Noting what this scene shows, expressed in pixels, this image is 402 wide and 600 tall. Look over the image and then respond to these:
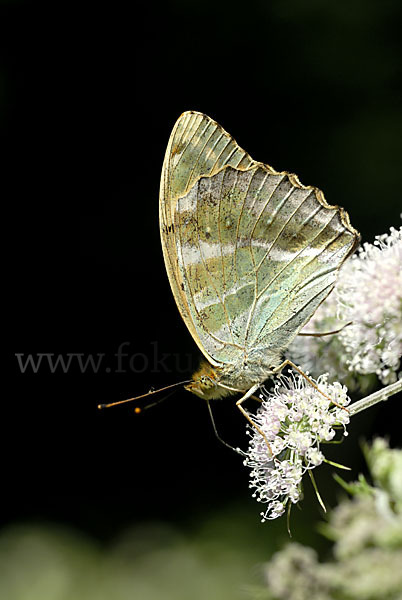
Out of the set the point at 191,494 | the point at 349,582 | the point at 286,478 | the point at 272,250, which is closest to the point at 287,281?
the point at 272,250

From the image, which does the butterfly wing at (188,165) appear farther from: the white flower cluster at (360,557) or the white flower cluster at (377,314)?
the white flower cluster at (360,557)

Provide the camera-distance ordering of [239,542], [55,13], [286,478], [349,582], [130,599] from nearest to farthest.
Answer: [349,582], [286,478], [130,599], [239,542], [55,13]

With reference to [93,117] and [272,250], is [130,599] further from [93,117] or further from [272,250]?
[93,117]

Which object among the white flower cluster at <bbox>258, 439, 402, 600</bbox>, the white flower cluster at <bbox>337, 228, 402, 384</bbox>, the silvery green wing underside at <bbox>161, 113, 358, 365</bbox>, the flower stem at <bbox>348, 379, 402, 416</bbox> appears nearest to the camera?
the white flower cluster at <bbox>258, 439, 402, 600</bbox>

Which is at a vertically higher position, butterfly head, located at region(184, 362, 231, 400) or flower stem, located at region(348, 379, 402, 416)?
butterfly head, located at region(184, 362, 231, 400)

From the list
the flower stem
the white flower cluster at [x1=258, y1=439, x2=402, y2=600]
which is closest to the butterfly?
the flower stem

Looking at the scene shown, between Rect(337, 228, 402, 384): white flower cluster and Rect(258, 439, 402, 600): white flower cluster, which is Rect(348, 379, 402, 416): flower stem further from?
Rect(258, 439, 402, 600): white flower cluster

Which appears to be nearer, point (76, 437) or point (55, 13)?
point (55, 13)

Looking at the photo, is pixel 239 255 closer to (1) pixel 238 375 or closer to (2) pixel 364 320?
(1) pixel 238 375
